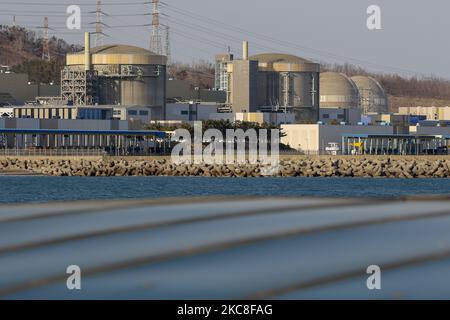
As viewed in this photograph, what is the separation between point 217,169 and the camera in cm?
6569

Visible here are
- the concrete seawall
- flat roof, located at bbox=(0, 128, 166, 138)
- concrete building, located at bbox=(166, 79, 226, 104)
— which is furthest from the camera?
concrete building, located at bbox=(166, 79, 226, 104)

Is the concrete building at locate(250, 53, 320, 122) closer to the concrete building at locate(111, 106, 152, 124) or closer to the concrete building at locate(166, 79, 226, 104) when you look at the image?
the concrete building at locate(166, 79, 226, 104)

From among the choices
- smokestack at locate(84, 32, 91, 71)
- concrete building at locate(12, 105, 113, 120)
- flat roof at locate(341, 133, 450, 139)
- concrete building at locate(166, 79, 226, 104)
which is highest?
smokestack at locate(84, 32, 91, 71)

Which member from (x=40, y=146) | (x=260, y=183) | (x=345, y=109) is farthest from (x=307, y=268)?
(x=345, y=109)

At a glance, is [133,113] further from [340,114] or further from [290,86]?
[340,114]

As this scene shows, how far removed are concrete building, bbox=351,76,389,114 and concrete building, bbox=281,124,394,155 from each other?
41.1 m

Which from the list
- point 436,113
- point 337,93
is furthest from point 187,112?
point 436,113

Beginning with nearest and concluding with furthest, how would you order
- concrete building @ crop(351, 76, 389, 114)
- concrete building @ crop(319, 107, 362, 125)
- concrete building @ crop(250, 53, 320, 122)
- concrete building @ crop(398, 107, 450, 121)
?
concrete building @ crop(250, 53, 320, 122) → concrete building @ crop(319, 107, 362, 125) → concrete building @ crop(398, 107, 450, 121) → concrete building @ crop(351, 76, 389, 114)

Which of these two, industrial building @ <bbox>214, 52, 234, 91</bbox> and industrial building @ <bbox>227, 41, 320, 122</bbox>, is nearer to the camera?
industrial building @ <bbox>227, 41, 320, 122</bbox>

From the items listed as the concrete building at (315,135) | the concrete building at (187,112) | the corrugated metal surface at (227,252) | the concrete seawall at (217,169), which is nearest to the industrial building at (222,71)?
the concrete building at (187,112)

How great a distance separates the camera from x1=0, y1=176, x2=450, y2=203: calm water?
46.8 meters

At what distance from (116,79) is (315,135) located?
18.3 metres

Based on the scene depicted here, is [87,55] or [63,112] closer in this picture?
[63,112]

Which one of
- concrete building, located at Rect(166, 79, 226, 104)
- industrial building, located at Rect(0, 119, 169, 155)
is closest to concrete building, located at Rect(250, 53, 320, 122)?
concrete building, located at Rect(166, 79, 226, 104)
